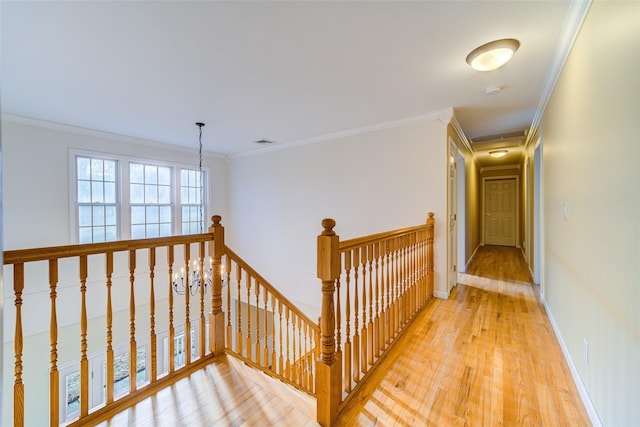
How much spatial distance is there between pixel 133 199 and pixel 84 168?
76cm

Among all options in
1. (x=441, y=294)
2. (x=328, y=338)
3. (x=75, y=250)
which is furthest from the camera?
(x=441, y=294)

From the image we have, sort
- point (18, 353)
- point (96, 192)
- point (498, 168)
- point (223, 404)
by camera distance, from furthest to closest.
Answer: point (498, 168) → point (96, 192) → point (223, 404) → point (18, 353)

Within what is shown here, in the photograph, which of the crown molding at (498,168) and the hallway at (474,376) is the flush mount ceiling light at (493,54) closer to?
the hallway at (474,376)

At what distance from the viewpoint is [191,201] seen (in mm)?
5508

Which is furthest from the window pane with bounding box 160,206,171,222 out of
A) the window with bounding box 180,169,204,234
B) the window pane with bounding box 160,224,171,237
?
the window with bounding box 180,169,204,234

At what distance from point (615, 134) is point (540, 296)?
271cm

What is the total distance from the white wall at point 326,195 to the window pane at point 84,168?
7.95 feet

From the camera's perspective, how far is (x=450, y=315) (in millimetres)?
2992

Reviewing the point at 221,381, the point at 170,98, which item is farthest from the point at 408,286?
the point at 170,98

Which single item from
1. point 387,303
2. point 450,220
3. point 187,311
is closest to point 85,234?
point 187,311

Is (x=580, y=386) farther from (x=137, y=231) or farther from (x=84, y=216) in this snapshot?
(x=84, y=216)

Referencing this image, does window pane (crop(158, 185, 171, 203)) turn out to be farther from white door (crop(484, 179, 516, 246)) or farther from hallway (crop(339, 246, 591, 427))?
white door (crop(484, 179, 516, 246))

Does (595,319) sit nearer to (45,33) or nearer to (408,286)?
(408,286)

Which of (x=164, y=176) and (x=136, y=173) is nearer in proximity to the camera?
(x=136, y=173)
